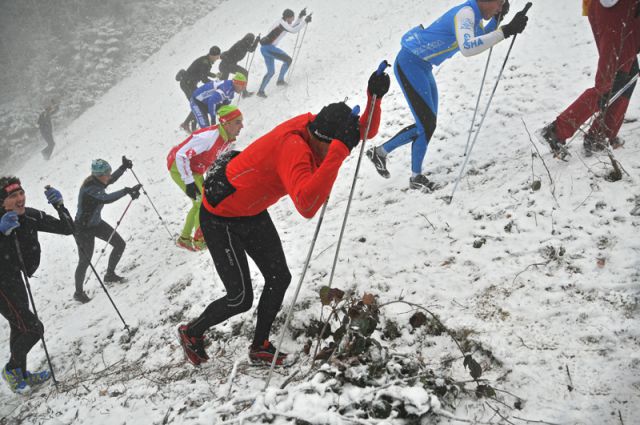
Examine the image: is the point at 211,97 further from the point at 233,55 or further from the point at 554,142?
the point at 554,142

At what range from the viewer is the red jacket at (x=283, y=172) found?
8.64 feet

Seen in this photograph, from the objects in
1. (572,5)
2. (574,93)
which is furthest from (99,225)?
(572,5)

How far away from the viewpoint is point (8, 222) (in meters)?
4.78

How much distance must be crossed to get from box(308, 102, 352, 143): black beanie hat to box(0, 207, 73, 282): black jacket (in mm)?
4489

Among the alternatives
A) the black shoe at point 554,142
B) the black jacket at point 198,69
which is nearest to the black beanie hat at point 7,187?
the black shoe at point 554,142

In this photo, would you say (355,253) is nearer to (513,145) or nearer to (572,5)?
(513,145)

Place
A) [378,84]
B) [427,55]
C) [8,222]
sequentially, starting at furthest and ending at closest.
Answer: [427,55]
[8,222]
[378,84]

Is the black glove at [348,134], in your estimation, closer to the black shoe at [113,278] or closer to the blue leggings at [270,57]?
the black shoe at [113,278]

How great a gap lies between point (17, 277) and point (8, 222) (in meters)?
0.85

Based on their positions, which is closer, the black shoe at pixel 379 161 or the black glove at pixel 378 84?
the black glove at pixel 378 84

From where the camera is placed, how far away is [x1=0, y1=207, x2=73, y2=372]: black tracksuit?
5.02 metres

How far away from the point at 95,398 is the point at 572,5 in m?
11.8

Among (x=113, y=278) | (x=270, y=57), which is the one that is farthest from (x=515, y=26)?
(x=270, y=57)

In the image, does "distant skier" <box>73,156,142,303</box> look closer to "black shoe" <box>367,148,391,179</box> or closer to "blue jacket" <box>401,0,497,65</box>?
"black shoe" <box>367,148,391,179</box>
